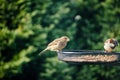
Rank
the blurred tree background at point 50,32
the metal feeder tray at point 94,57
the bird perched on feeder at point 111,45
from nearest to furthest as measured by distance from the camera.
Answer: the metal feeder tray at point 94,57, the bird perched on feeder at point 111,45, the blurred tree background at point 50,32

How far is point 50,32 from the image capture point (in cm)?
667

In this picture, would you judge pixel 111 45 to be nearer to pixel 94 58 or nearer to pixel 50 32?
pixel 94 58

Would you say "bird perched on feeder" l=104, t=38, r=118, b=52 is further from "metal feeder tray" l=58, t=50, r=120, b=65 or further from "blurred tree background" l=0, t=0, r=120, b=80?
"blurred tree background" l=0, t=0, r=120, b=80

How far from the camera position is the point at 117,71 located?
A: 6984mm

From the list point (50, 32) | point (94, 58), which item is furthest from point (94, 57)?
point (50, 32)

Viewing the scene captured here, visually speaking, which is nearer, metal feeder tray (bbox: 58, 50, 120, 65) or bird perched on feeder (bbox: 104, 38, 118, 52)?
metal feeder tray (bbox: 58, 50, 120, 65)

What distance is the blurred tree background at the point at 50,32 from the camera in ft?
21.2

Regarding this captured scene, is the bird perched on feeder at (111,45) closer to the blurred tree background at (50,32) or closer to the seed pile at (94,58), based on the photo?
the seed pile at (94,58)

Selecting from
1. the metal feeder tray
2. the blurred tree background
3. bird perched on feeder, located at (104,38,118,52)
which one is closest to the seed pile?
the metal feeder tray

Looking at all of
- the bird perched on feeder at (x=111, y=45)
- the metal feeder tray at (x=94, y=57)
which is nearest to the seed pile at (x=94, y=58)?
the metal feeder tray at (x=94, y=57)

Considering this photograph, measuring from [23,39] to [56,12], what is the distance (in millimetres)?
714

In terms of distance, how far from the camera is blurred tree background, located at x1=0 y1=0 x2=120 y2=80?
6.47 m

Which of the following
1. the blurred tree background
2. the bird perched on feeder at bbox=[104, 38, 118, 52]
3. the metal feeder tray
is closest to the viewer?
the metal feeder tray

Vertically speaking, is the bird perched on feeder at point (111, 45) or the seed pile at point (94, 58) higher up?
the bird perched on feeder at point (111, 45)
